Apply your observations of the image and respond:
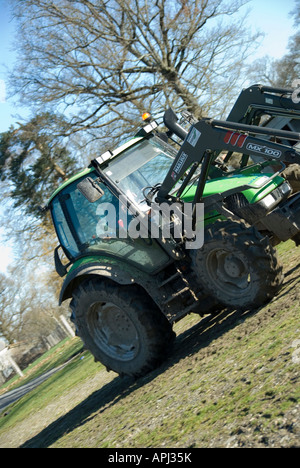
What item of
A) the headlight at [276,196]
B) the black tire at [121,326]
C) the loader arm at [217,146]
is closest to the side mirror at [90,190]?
the loader arm at [217,146]

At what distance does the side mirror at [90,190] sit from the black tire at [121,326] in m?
1.10

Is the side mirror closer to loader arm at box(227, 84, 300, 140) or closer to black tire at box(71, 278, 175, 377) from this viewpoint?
black tire at box(71, 278, 175, 377)

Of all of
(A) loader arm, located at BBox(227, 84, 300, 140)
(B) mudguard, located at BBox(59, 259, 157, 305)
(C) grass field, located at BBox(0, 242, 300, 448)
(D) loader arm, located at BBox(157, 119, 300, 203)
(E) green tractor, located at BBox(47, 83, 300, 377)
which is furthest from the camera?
(B) mudguard, located at BBox(59, 259, 157, 305)

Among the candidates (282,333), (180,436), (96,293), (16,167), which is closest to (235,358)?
(282,333)

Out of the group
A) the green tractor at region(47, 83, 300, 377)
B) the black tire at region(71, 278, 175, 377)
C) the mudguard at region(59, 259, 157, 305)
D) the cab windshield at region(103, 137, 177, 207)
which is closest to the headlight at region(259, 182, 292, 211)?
the green tractor at region(47, 83, 300, 377)

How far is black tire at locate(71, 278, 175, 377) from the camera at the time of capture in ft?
22.8

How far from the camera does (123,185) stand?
23.6ft

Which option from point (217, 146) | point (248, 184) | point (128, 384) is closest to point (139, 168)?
point (217, 146)

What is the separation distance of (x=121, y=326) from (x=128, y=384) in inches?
33.4

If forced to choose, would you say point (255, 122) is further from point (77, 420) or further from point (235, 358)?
point (77, 420)

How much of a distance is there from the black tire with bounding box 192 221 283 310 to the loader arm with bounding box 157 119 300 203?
697 mm

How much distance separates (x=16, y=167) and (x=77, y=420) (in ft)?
55.7

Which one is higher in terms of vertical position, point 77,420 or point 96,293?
point 96,293
